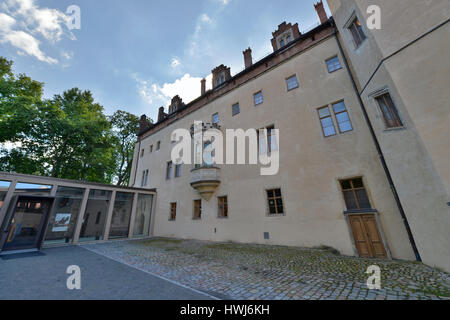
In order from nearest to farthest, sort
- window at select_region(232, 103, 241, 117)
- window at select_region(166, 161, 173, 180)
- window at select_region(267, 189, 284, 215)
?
window at select_region(267, 189, 284, 215), window at select_region(232, 103, 241, 117), window at select_region(166, 161, 173, 180)

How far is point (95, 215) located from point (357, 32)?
21193 mm

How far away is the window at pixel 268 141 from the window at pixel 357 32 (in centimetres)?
601

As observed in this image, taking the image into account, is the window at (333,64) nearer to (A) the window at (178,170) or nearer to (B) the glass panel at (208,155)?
(B) the glass panel at (208,155)

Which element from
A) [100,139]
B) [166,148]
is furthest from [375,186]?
[100,139]

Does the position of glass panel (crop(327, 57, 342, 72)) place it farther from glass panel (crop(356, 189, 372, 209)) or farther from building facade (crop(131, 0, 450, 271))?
glass panel (crop(356, 189, 372, 209))

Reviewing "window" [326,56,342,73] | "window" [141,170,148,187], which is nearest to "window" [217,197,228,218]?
"window" [326,56,342,73]

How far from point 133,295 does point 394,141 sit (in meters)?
10.1

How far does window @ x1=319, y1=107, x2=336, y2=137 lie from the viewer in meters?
9.71

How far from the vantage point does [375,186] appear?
7.91 meters

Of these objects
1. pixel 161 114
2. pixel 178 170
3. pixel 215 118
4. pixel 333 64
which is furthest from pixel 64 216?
pixel 333 64

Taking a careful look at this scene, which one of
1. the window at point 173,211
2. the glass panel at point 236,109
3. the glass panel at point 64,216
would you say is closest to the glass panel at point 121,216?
the glass panel at point 64,216

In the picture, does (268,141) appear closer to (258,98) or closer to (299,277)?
(258,98)

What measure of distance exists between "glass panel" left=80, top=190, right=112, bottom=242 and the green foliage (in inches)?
311

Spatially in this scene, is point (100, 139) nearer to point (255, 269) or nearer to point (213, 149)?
point (213, 149)
